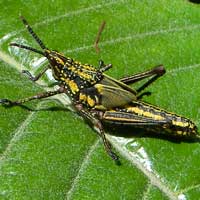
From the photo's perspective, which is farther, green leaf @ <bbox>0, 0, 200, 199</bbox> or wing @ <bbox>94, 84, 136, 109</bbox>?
wing @ <bbox>94, 84, 136, 109</bbox>

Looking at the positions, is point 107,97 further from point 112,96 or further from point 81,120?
point 81,120

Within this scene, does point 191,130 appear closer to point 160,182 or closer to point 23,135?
point 160,182

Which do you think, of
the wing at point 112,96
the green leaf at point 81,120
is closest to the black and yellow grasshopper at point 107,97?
the wing at point 112,96

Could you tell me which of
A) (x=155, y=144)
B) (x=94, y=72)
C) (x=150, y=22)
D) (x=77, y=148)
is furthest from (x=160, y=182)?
(x=150, y=22)

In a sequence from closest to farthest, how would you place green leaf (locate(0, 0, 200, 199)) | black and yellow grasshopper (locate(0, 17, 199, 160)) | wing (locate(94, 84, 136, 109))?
green leaf (locate(0, 0, 200, 199)) → black and yellow grasshopper (locate(0, 17, 199, 160)) → wing (locate(94, 84, 136, 109))

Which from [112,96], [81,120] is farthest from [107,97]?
[81,120]

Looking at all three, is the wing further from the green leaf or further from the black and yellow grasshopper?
the green leaf

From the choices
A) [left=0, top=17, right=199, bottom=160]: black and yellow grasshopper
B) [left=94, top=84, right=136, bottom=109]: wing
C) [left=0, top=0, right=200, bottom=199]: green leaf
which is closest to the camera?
[left=0, top=0, right=200, bottom=199]: green leaf

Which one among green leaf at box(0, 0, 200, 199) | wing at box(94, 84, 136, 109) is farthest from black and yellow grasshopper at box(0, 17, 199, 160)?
green leaf at box(0, 0, 200, 199)
